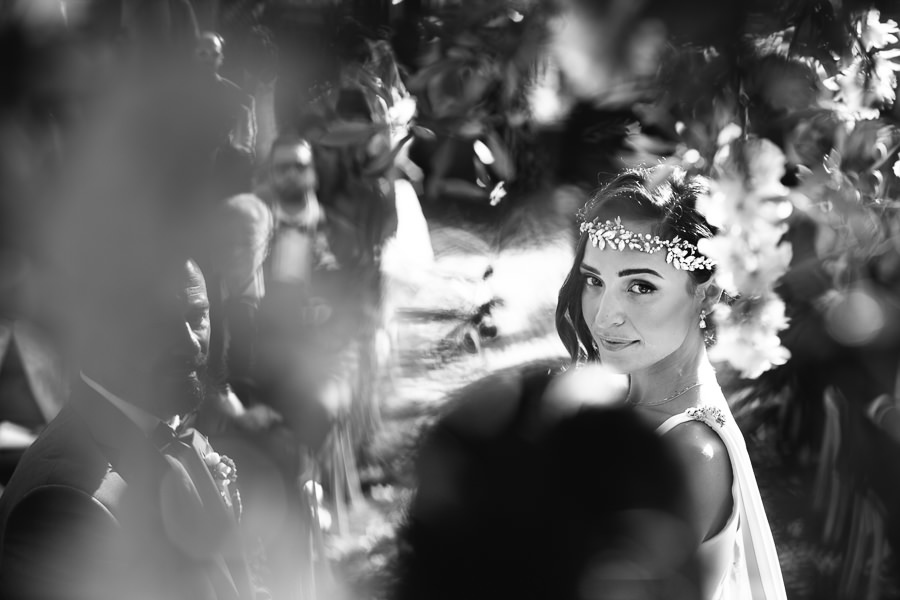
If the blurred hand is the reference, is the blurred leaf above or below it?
above

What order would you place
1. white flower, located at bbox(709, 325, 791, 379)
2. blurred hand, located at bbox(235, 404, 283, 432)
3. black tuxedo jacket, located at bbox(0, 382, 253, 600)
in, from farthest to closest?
1. white flower, located at bbox(709, 325, 791, 379)
2. blurred hand, located at bbox(235, 404, 283, 432)
3. black tuxedo jacket, located at bbox(0, 382, 253, 600)

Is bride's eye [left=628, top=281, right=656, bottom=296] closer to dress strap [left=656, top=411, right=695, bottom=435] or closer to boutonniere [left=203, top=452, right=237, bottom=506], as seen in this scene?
dress strap [left=656, top=411, right=695, bottom=435]

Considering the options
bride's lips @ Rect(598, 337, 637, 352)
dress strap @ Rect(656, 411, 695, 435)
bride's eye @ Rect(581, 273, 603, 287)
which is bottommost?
dress strap @ Rect(656, 411, 695, 435)

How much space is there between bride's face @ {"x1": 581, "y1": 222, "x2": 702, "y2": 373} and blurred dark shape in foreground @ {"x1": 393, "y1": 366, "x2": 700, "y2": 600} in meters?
0.12

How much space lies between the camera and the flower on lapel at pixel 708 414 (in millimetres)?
1364

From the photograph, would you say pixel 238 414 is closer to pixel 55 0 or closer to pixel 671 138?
pixel 55 0

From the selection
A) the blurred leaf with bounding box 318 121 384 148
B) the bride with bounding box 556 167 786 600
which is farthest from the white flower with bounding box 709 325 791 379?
the blurred leaf with bounding box 318 121 384 148

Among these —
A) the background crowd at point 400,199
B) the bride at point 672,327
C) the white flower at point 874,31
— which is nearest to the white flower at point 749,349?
the background crowd at point 400,199

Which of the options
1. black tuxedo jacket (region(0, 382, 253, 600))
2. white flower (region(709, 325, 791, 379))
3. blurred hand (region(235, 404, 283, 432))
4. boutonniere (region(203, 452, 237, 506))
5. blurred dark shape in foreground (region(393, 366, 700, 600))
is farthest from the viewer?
white flower (region(709, 325, 791, 379))

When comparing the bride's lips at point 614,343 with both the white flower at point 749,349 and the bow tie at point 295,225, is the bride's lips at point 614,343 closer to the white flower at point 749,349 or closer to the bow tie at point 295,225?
the white flower at point 749,349

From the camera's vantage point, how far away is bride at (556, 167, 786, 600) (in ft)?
4.49

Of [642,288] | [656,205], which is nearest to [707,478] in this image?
[642,288]

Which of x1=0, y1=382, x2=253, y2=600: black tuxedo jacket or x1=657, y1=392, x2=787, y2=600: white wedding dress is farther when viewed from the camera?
x1=657, y1=392, x2=787, y2=600: white wedding dress

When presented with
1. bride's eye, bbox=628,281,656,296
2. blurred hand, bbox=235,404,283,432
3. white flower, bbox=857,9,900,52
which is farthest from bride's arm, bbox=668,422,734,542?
white flower, bbox=857,9,900,52
